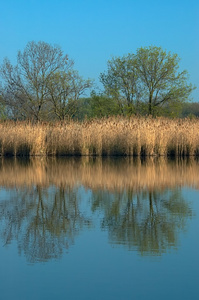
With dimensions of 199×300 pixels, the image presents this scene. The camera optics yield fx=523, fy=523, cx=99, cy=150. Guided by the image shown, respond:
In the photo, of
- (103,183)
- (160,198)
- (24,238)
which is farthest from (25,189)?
(24,238)

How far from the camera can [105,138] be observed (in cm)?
2017

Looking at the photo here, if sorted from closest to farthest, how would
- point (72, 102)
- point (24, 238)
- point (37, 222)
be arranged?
point (24, 238) → point (37, 222) → point (72, 102)

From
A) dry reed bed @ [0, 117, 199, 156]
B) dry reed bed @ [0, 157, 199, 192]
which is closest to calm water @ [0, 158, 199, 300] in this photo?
dry reed bed @ [0, 157, 199, 192]

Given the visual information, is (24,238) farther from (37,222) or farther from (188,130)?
(188,130)

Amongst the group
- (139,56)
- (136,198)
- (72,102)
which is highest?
(139,56)

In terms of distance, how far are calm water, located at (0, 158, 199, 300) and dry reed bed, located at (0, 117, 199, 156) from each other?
33.0 feet

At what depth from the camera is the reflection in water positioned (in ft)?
17.1

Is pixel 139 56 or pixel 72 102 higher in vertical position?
pixel 139 56

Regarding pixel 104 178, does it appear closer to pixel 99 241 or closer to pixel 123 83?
pixel 99 241

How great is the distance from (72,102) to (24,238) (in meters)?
30.9

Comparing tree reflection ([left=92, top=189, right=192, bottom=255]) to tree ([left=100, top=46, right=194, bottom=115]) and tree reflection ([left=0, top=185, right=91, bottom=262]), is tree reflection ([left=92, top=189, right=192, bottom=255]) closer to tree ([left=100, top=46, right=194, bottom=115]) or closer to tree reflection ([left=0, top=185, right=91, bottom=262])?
tree reflection ([left=0, top=185, right=91, bottom=262])

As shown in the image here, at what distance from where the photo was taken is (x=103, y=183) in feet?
33.7

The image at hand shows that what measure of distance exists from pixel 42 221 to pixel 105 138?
13.9 metres

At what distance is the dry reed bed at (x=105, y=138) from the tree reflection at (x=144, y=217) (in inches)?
426
